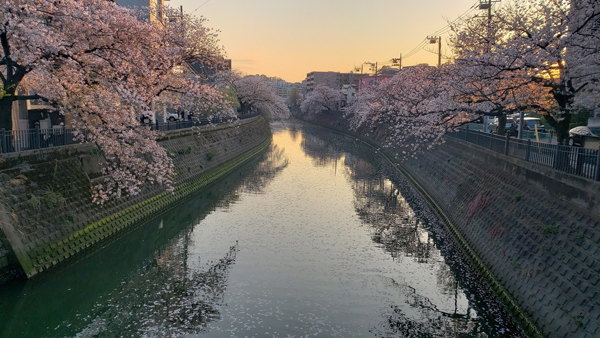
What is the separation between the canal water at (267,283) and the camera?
11.7 m

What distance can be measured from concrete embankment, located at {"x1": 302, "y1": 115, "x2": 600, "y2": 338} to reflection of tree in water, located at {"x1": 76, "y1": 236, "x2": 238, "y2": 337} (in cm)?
872

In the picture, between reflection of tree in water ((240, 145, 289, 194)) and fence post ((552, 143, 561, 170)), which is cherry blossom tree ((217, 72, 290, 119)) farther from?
fence post ((552, 143, 561, 170))

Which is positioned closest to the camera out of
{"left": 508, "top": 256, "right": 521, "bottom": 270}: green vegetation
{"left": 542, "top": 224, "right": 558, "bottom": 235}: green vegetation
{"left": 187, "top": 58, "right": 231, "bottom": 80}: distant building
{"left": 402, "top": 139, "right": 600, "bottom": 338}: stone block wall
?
{"left": 402, "top": 139, "right": 600, "bottom": 338}: stone block wall

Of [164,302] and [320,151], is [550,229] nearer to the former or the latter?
[164,302]

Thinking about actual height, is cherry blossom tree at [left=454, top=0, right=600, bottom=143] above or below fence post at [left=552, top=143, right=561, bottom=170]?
above

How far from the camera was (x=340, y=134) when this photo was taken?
78.8m

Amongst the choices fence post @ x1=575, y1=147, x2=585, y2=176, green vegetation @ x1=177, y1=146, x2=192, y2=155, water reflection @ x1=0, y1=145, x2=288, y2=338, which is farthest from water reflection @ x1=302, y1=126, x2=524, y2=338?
green vegetation @ x1=177, y1=146, x2=192, y2=155

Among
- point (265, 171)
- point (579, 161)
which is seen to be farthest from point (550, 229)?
point (265, 171)

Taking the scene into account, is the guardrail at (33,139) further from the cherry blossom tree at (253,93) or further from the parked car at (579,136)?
the cherry blossom tree at (253,93)

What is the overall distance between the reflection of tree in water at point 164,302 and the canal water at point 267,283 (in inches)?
1.4

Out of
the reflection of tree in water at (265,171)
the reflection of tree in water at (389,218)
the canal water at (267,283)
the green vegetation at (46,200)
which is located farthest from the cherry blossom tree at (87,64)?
the reflection of tree in water at (265,171)

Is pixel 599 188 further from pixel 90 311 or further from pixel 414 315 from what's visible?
pixel 90 311

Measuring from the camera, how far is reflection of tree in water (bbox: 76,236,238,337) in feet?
37.6

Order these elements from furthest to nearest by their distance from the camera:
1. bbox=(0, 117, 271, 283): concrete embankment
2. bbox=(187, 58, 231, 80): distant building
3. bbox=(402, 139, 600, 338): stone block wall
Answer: bbox=(187, 58, 231, 80): distant building
bbox=(0, 117, 271, 283): concrete embankment
bbox=(402, 139, 600, 338): stone block wall
